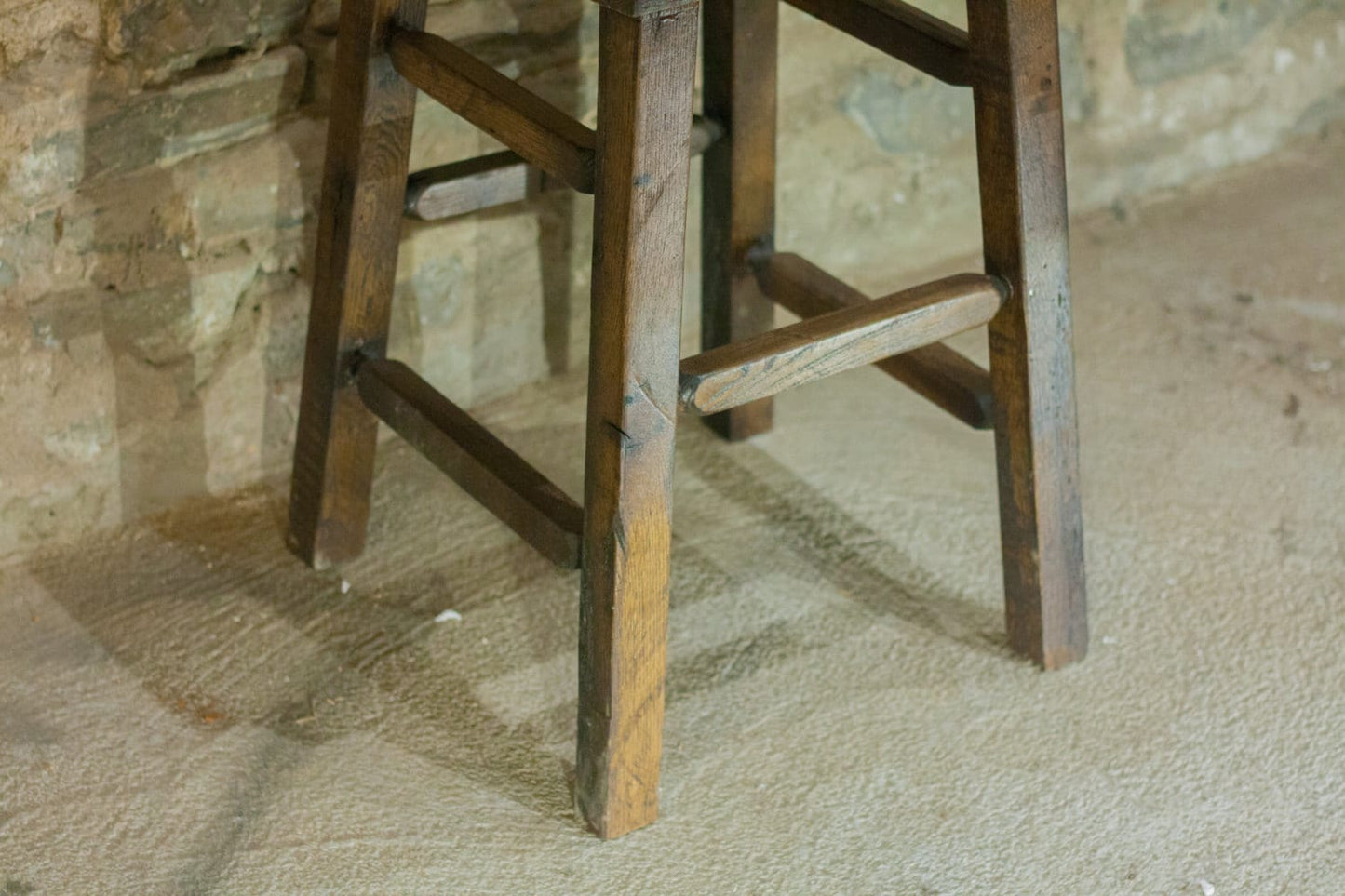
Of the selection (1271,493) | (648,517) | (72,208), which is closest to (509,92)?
(648,517)

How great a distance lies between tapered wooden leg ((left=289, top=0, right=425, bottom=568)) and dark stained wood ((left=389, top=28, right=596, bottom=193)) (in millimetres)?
40

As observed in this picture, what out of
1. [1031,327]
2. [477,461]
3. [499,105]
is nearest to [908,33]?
[1031,327]

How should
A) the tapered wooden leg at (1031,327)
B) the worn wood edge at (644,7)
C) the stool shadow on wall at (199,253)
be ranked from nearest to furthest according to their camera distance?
the worn wood edge at (644,7), the tapered wooden leg at (1031,327), the stool shadow on wall at (199,253)

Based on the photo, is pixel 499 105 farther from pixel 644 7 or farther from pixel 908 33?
pixel 908 33

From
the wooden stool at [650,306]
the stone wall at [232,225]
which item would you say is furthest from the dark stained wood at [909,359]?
the stone wall at [232,225]

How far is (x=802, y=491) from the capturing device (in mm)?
2053

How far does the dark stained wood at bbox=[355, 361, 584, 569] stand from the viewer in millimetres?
1495

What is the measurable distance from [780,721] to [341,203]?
2.39ft

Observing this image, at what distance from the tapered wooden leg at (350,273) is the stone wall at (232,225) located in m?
0.17

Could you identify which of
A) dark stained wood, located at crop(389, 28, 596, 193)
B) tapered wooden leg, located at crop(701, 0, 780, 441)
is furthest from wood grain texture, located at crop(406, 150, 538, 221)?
tapered wooden leg, located at crop(701, 0, 780, 441)

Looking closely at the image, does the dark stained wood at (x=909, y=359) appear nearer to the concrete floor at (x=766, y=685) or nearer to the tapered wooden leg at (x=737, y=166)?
the tapered wooden leg at (x=737, y=166)

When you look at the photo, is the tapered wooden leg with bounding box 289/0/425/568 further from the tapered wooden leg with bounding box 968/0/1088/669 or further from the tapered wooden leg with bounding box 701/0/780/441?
the tapered wooden leg with bounding box 968/0/1088/669

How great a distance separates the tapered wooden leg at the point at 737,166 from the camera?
73.2 inches

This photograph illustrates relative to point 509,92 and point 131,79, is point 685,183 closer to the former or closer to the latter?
point 509,92
